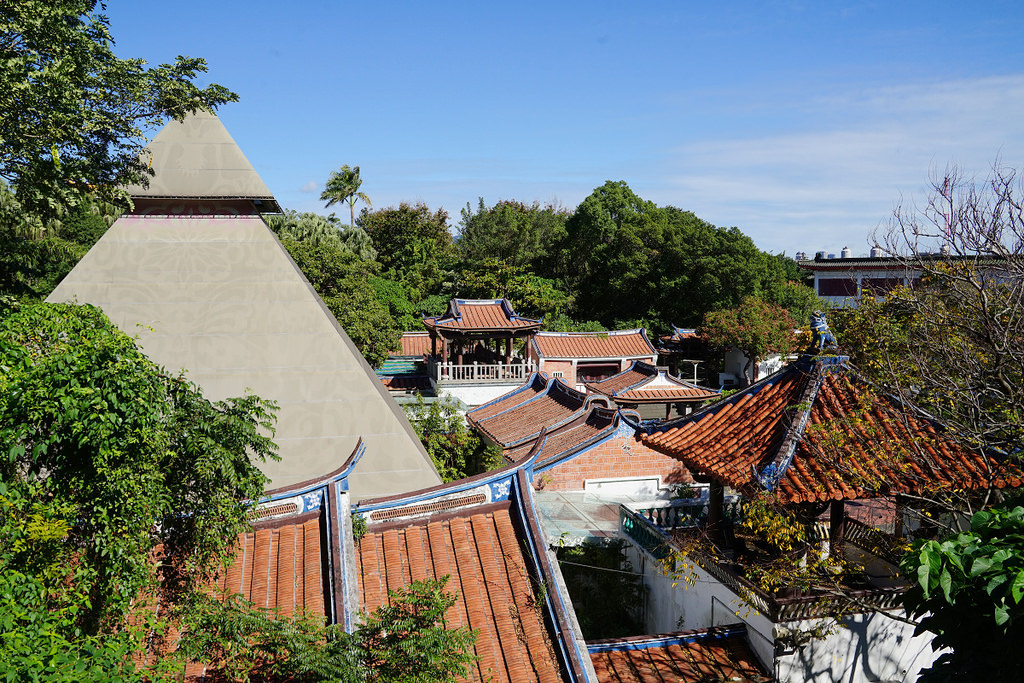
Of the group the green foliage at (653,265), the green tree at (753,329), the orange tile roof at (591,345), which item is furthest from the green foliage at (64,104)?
the green foliage at (653,265)

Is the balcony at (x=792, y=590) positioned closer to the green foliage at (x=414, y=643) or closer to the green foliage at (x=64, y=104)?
the green foliage at (x=414, y=643)

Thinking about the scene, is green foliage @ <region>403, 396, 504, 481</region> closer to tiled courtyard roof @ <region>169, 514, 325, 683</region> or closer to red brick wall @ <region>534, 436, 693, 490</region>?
red brick wall @ <region>534, 436, 693, 490</region>

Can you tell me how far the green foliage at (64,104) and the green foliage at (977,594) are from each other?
33.0 ft

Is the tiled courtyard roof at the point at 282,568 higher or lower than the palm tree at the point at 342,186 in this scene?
lower

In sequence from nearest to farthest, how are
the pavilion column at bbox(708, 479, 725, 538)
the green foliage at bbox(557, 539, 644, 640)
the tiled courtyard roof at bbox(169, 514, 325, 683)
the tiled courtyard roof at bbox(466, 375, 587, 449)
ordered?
the tiled courtyard roof at bbox(169, 514, 325, 683) < the pavilion column at bbox(708, 479, 725, 538) < the green foliage at bbox(557, 539, 644, 640) < the tiled courtyard roof at bbox(466, 375, 587, 449)

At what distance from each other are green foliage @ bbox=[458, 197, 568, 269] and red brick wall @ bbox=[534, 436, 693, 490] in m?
28.8

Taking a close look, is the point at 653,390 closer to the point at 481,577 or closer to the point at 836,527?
the point at 836,527

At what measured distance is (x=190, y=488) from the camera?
6203 mm

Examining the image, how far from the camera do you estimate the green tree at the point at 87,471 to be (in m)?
5.23

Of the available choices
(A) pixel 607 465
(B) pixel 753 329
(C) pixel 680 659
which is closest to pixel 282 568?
(C) pixel 680 659

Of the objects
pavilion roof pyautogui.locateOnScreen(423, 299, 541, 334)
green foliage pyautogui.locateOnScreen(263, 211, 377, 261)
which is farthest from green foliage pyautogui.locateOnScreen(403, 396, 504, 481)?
green foliage pyautogui.locateOnScreen(263, 211, 377, 261)

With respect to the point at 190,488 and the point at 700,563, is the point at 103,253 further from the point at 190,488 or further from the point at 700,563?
the point at 700,563

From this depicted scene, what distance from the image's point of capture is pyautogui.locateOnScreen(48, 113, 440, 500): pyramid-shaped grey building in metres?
9.91

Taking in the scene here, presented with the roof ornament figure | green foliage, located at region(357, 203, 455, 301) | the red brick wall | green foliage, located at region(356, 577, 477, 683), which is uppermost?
green foliage, located at region(357, 203, 455, 301)
